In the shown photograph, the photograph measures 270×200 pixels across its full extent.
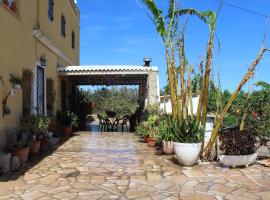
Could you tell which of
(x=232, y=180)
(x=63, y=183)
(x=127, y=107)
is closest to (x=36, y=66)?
(x=63, y=183)

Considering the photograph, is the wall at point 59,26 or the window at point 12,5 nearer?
the window at point 12,5

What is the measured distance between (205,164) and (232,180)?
1552mm

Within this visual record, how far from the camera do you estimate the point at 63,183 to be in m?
6.68

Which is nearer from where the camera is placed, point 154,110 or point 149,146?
point 149,146

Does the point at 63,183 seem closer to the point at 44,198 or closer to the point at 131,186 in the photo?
the point at 44,198

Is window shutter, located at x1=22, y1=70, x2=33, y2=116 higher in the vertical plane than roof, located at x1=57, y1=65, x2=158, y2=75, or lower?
lower

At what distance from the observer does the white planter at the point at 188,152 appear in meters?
8.16

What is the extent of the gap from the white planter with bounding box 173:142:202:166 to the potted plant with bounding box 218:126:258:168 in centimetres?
65

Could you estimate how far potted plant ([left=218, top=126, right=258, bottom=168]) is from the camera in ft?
26.9

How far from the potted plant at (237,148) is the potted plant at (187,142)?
1.99 feet

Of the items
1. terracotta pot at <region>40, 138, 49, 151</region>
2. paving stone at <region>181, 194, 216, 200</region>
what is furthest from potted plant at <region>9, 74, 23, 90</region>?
paving stone at <region>181, 194, 216, 200</region>

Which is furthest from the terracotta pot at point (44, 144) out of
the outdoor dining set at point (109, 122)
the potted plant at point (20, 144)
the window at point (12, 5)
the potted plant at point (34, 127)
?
the outdoor dining set at point (109, 122)

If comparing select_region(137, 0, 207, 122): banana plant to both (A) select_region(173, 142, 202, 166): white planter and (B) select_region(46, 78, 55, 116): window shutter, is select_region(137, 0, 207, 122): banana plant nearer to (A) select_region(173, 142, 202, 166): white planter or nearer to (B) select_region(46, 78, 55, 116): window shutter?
(A) select_region(173, 142, 202, 166): white planter

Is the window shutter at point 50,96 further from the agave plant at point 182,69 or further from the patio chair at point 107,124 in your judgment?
the agave plant at point 182,69
